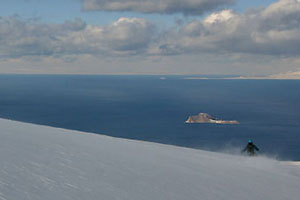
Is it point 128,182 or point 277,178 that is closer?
point 128,182

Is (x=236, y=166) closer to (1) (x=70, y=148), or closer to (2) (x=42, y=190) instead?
(1) (x=70, y=148)

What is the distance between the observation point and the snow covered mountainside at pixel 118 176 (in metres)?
7.65

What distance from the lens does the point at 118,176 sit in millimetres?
9875

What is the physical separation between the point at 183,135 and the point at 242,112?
188ft

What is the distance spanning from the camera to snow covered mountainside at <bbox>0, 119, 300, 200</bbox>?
7.65m

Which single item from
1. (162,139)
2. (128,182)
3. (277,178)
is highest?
(128,182)

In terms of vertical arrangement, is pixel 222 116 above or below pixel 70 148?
below

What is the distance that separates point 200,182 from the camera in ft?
35.4

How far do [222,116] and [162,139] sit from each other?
2069 inches

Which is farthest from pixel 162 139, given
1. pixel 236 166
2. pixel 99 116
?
pixel 236 166

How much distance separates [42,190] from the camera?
23.7ft

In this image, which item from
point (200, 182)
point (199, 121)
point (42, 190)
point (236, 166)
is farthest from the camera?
point (199, 121)

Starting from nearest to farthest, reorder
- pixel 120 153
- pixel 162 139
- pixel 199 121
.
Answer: pixel 120 153 → pixel 162 139 → pixel 199 121

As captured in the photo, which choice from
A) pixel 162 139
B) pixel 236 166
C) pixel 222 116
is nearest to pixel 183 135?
pixel 162 139
